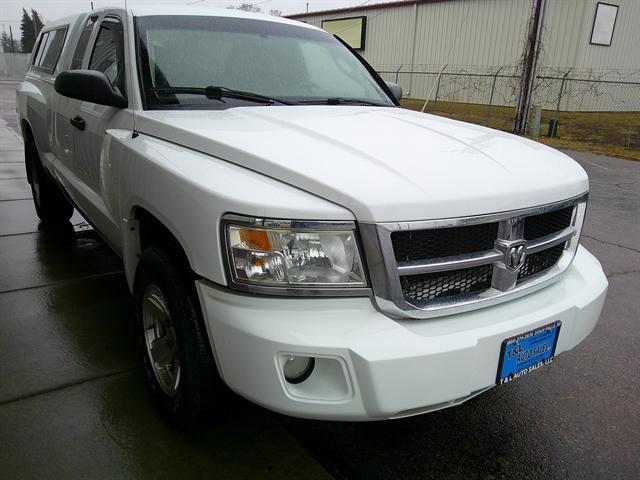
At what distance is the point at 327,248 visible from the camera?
1785 mm

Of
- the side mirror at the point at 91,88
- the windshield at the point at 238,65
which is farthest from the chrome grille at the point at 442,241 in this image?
the side mirror at the point at 91,88

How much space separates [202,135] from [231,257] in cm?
71

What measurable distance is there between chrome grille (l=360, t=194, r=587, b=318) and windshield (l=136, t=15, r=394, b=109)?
1.43m

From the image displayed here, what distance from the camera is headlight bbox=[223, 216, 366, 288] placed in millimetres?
1739

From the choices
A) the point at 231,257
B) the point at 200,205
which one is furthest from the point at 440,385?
the point at 200,205

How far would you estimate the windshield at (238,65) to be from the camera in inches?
110

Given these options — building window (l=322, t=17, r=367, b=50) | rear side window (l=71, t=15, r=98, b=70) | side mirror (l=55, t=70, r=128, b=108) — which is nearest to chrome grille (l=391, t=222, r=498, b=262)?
side mirror (l=55, t=70, r=128, b=108)

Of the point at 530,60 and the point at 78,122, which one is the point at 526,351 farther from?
the point at 530,60

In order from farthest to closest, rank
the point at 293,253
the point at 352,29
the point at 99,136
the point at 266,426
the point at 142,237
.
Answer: the point at 352,29 → the point at 99,136 → the point at 142,237 → the point at 266,426 → the point at 293,253

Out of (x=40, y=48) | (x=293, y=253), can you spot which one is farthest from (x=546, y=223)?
(x=40, y=48)

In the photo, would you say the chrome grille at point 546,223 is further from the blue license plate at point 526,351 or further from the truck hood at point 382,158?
the blue license plate at point 526,351

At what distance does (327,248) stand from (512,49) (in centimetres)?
2264

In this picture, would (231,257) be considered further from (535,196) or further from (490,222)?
(535,196)

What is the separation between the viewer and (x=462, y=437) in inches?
96.0
